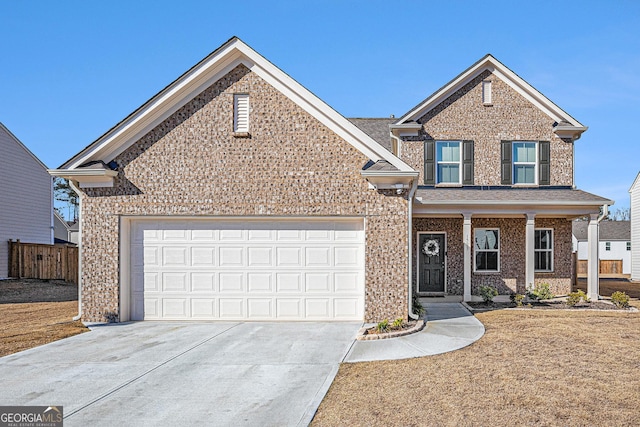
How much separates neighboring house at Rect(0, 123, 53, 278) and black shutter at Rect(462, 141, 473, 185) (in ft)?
69.5

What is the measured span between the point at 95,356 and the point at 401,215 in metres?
6.74

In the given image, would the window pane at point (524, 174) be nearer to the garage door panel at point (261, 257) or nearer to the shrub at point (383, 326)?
the shrub at point (383, 326)

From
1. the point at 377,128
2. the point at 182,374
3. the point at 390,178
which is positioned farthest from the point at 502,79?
the point at 182,374

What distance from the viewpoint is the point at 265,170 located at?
38.4 ft

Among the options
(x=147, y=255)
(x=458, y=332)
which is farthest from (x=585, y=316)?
(x=147, y=255)

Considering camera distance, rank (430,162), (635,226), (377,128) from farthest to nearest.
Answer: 1. (635,226)
2. (377,128)
3. (430,162)

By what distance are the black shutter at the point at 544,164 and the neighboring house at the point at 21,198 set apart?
2358cm

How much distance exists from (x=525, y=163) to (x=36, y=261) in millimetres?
21996

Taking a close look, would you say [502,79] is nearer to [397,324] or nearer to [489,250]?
[489,250]

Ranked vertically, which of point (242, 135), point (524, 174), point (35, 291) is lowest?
point (35, 291)

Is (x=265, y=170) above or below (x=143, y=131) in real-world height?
below

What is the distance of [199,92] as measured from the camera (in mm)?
11859

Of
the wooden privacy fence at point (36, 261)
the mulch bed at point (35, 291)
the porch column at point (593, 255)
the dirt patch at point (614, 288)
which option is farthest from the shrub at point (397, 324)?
the wooden privacy fence at point (36, 261)

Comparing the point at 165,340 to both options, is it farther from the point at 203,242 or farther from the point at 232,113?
the point at 232,113
